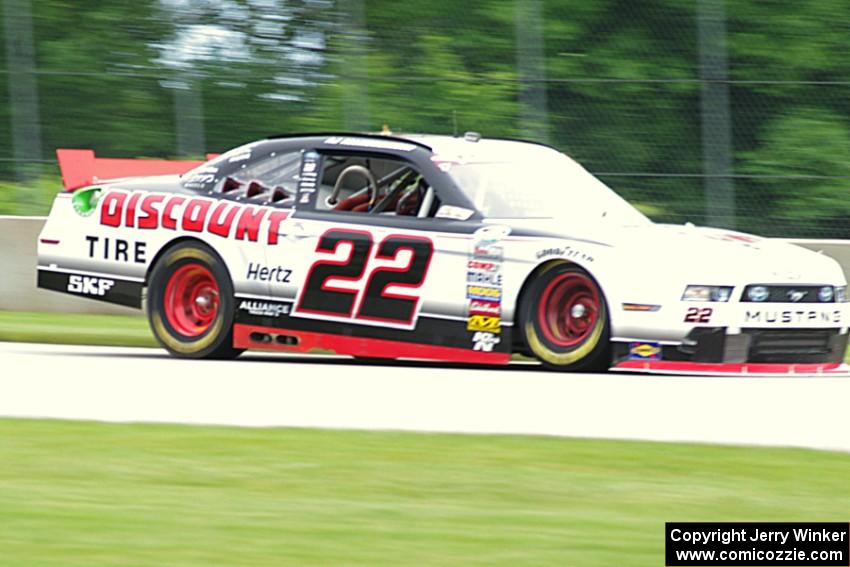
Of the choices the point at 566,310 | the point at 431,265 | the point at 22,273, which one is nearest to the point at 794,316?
the point at 566,310

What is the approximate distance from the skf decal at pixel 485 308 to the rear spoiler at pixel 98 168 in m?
3.11

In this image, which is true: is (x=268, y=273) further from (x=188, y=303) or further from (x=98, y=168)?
(x=98, y=168)

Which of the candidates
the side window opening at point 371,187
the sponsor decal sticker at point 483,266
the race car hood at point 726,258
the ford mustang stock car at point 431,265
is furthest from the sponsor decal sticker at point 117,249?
the race car hood at point 726,258

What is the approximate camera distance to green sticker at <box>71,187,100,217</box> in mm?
11836

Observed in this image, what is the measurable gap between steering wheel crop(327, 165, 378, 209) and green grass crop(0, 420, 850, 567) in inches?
143

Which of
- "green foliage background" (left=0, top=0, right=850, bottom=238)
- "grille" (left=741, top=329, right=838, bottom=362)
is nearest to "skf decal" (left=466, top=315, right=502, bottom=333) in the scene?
"grille" (left=741, top=329, right=838, bottom=362)

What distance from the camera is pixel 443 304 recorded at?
10.5m

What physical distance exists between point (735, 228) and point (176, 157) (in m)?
5.50

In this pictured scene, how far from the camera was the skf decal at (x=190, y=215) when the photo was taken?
11203mm

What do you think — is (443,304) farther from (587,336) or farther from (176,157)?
(176,157)

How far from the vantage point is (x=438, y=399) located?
8.98m

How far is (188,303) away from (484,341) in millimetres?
2305

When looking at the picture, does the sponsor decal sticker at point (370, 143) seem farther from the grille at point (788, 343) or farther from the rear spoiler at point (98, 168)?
the grille at point (788, 343)

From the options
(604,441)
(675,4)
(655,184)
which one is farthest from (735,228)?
(604,441)
